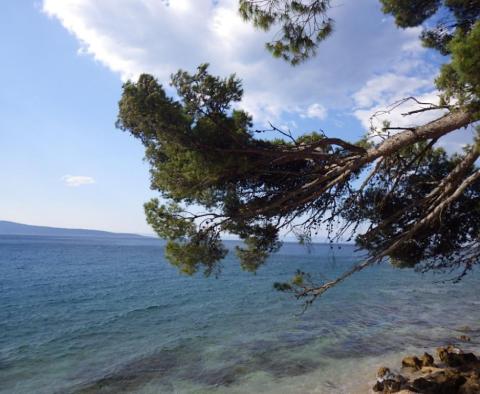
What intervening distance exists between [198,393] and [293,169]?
23.3 feet

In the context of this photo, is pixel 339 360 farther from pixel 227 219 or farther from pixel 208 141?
pixel 208 141

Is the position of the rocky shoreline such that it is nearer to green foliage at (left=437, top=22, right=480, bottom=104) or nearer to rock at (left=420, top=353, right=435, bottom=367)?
rock at (left=420, top=353, right=435, bottom=367)

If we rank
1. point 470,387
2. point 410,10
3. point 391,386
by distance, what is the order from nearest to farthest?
point 410,10 → point 470,387 → point 391,386

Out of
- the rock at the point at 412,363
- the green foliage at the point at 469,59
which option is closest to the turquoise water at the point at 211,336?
the rock at the point at 412,363

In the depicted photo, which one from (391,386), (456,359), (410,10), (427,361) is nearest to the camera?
(410,10)

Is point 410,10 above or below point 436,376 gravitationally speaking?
above

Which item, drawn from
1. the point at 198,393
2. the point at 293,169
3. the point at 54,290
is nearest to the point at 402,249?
the point at 293,169

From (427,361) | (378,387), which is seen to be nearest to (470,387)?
(378,387)

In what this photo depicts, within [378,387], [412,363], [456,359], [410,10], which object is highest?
A: [410,10]

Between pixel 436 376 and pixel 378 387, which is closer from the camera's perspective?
pixel 436 376

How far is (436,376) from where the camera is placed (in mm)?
→ 10688

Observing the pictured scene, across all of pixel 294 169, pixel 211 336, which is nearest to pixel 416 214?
pixel 294 169

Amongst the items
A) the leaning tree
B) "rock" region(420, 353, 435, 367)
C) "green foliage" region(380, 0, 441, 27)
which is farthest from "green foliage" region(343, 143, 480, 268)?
"rock" region(420, 353, 435, 367)

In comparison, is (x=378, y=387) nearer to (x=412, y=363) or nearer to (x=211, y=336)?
(x=412, y=363)
